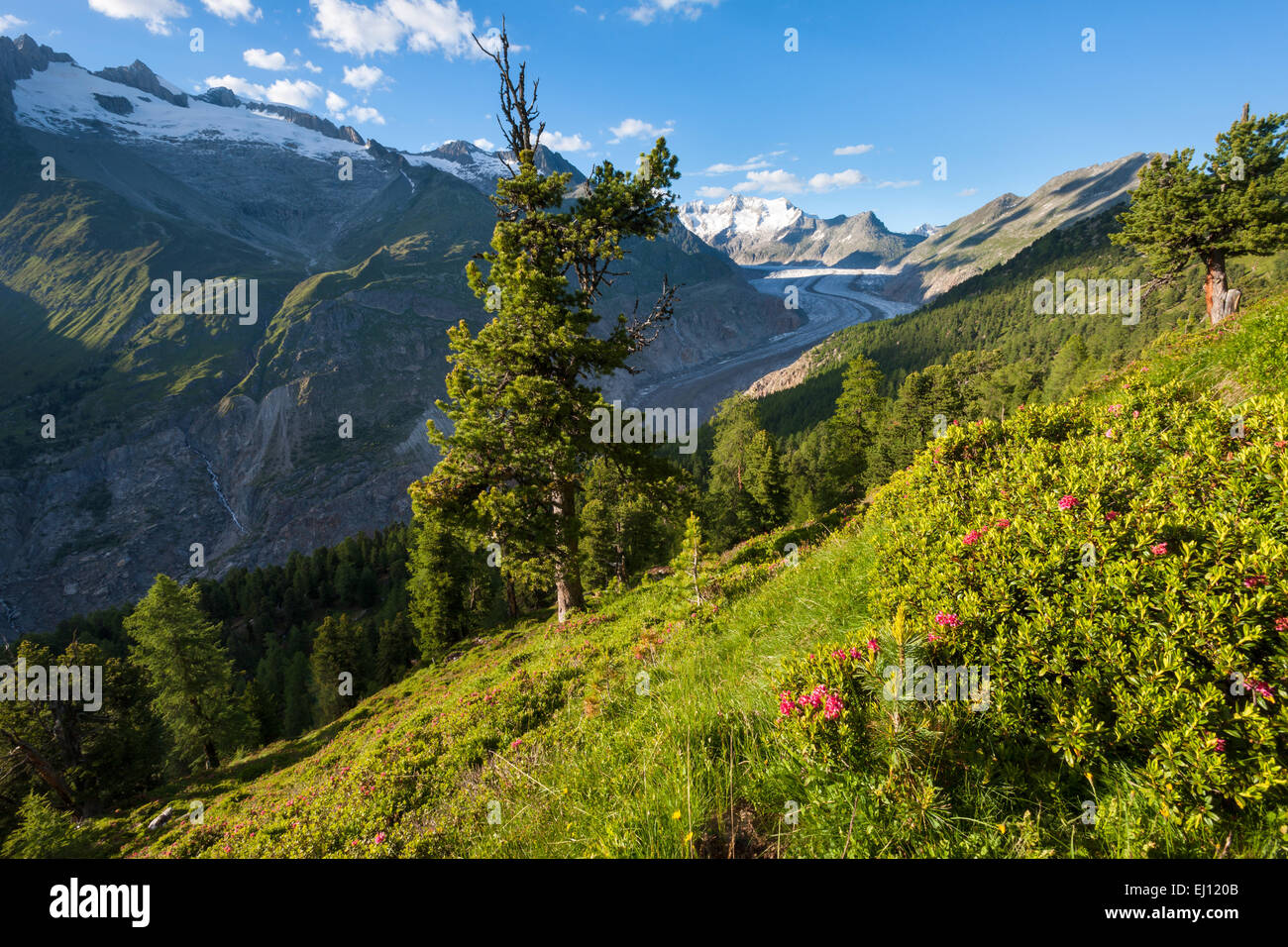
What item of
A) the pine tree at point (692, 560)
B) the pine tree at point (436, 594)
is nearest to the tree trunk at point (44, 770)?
the pine tree at point (436, 594)

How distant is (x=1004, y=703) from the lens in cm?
343

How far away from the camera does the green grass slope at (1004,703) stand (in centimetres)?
281

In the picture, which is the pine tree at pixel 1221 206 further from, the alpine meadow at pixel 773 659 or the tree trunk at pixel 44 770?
the tree trunk at pixel 44 770

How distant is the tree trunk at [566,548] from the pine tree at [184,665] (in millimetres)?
25294

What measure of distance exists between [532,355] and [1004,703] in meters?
→ 13.6

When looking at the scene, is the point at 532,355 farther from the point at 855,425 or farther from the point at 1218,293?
the point at 855,425

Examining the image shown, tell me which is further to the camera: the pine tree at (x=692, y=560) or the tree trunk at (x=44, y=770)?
the tree trunk at (x=44, y=770)

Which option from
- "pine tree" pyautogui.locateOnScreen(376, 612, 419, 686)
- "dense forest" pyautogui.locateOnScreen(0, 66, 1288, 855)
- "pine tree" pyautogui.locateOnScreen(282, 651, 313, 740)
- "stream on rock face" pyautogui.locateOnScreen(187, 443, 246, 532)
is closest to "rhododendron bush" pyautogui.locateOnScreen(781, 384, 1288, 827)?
"dense forest" pyautogui.locateOnScreen(0, 66, 1288, 855)

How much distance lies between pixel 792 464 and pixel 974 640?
6503cm

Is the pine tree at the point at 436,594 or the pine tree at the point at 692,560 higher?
the pine tree at the point at 692,560

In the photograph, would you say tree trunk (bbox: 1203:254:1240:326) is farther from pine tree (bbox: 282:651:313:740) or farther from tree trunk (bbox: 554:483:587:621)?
pine tree (bbox: 282:651:313:740)

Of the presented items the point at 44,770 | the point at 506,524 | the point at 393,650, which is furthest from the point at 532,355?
the point at 393,650

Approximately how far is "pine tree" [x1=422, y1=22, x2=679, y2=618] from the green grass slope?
8.43 meters
